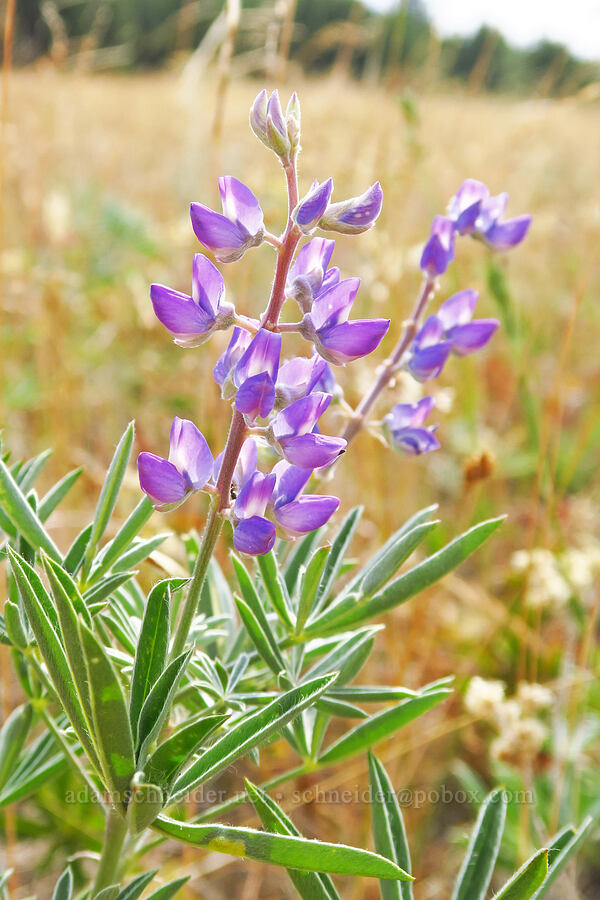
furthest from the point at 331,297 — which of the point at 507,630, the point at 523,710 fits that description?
the point at 507,630

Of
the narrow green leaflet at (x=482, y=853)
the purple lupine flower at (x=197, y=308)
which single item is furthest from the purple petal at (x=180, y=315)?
the narrow green leaflet at (x=482, y=853)

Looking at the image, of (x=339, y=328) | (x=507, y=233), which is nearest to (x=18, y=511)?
(x=339, y=328)

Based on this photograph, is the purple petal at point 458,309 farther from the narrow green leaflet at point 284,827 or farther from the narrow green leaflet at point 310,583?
the narrow green leaflet at point 284,827

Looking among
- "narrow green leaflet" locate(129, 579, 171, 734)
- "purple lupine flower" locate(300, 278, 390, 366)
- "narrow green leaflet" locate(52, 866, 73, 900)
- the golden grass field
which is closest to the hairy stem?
the golden grass field

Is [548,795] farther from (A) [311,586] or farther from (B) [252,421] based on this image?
(B) [252,421]

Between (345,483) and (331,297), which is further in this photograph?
(345,483)

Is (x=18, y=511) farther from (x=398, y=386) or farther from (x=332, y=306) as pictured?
(x=398, y=386)
